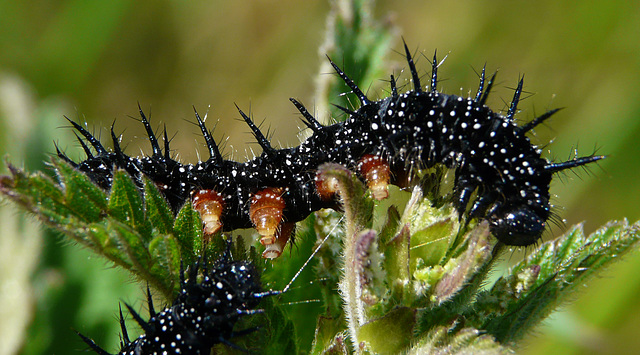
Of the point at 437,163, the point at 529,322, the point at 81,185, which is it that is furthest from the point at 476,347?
the point at 81,185

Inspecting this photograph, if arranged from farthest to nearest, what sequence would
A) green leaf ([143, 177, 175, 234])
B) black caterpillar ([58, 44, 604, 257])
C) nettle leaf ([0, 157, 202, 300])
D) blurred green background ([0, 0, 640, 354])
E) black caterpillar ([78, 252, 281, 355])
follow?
blurred green background ([0, 0, 640, 354]), black caterpillar ([58, 44, 604, 257]), green leaf ([143, 177, 175, 234]), black caterpillar ([78, 252, 281, 355]), nettle leaf ([0, 157, 202, 300])

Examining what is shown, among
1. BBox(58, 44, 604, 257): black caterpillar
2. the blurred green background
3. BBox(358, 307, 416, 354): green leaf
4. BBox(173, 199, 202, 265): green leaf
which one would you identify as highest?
the blurred green background

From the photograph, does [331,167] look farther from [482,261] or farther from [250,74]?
[250,74]

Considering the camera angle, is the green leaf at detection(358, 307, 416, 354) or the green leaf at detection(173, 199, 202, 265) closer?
the green leaf at detection(358, 307, 416, 354)

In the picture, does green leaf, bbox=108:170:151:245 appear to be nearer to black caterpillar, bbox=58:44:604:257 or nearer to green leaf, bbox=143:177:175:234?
green leaf, bbox=143:177:175:234

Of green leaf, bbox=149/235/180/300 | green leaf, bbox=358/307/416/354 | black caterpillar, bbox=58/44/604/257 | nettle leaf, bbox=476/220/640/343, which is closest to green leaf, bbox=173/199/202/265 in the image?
green leaf, bbox=149/235/180/300

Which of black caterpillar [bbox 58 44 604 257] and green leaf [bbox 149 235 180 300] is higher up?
black caterpillar [bbox 58 44 604 257]
